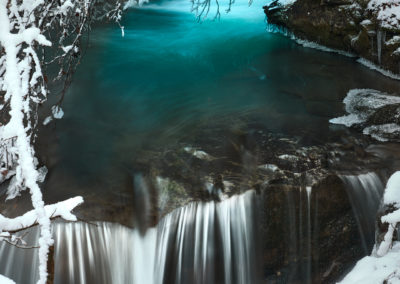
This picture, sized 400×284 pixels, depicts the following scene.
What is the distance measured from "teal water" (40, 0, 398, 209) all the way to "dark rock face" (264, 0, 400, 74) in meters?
0.38

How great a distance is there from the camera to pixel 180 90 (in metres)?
7.88

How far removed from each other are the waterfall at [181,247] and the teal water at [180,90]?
0.71 meters

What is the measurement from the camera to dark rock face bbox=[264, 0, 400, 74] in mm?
8234

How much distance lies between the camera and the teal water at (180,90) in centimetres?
590

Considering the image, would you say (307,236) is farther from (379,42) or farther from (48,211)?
(379,42)

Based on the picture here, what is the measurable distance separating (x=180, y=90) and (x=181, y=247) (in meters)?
3.85

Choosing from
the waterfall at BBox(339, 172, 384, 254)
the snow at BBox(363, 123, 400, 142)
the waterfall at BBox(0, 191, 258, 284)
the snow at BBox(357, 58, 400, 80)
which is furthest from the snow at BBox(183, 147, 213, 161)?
the snow at BBox(357, 58, 400, 80)

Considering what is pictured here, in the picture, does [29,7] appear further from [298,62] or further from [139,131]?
[298,62]

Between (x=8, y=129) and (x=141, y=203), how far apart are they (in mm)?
3652

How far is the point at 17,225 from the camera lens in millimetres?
1415

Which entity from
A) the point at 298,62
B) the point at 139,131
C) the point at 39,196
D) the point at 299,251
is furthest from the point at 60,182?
the point at 298,62

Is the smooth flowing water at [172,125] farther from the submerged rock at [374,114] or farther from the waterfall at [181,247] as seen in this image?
the submerged rock at [374,114]

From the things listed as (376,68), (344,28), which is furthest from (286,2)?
(376,68)

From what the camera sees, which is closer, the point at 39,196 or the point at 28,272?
the point at 39,196
